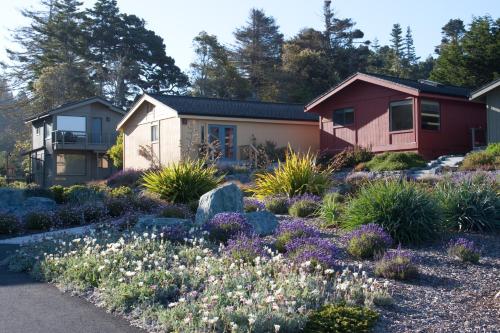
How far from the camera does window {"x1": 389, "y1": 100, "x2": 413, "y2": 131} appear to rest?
24531 millimetres

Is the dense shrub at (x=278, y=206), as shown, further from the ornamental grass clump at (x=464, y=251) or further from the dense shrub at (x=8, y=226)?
the dense shrub at (x=8, y=226)

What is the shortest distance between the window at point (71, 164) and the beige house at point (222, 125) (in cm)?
1220

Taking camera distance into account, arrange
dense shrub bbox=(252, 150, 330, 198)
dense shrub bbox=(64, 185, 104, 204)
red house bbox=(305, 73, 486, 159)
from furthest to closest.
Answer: red house bbox=(305, 73, 486, 159) < dense shrub bbox=(64, 185, 104, 204) < dense shrub bbox=(252, 150, 330, 198)

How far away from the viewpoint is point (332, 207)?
36.3 ft

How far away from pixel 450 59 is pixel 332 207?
96.7 ft

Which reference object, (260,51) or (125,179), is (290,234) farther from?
(260,51)

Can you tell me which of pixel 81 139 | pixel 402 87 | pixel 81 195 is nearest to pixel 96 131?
pixel 81 139

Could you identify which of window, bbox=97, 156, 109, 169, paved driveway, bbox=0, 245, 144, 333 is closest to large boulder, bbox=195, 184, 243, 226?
paved driveway, bbox=0, 245, 144, 333

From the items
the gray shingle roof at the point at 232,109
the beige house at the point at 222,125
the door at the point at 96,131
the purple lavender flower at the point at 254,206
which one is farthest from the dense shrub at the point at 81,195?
the door at the point at 96,131

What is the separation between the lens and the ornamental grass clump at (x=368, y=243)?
8.48 metres

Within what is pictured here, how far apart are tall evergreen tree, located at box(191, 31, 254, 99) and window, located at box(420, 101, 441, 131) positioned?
2936cm

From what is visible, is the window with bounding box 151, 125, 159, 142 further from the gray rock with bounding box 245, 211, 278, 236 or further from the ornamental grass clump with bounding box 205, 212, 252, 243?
the ornamental grass clump with bounding box 205, 212, 252, 243

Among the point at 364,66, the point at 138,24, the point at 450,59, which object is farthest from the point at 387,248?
the point at 138,24

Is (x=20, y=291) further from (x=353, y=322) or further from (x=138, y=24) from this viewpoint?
(x=138, y=24)
